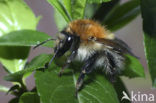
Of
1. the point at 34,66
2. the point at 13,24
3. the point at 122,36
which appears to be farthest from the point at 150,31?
the point at 122,36

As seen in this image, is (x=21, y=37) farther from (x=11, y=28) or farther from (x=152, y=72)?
(x=152, y=72)

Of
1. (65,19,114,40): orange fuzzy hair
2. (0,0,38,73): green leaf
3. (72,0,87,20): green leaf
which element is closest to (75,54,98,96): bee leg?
(65,19,114,40): orange fuzzy hair

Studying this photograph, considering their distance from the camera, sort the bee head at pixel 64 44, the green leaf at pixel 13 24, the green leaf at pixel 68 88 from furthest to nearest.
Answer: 1. the green leaf at pixel 13 24
2. the bee head at pixel 64 44
3. the green leaf at pixel 68 88

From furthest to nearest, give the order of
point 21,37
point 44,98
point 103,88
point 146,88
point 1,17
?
point 146,88
point 1,17
point 21,37
point 103,88
point 44,98

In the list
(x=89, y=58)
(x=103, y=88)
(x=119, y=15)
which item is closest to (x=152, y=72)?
(x=103, y=88)

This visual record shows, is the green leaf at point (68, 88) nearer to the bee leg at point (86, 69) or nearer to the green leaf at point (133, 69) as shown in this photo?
the bee leg at point (86, 69)

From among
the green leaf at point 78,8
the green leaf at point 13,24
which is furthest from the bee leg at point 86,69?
the green leaf at point 13,24
